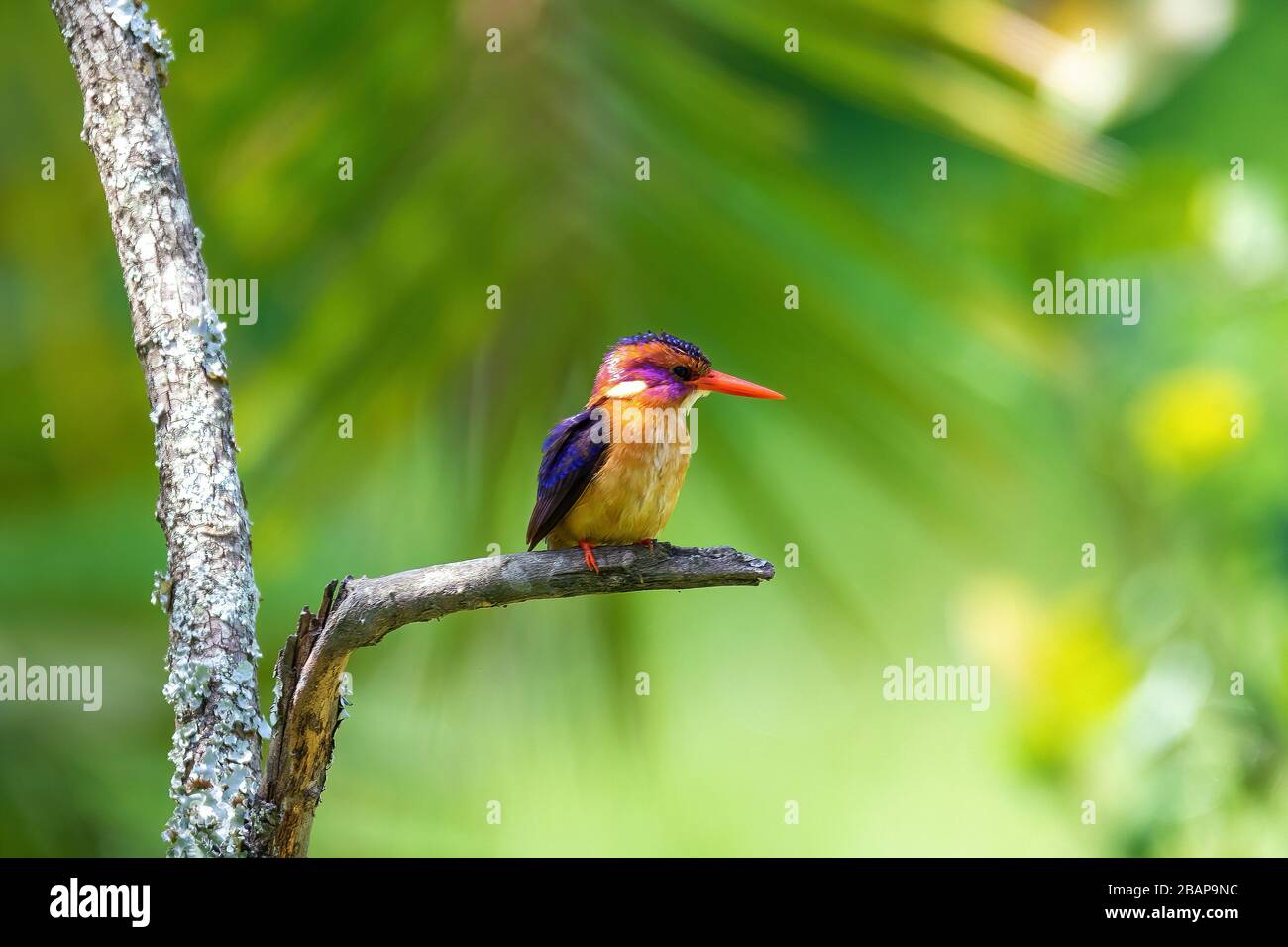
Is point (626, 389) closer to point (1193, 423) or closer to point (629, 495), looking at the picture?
point (629, 495)

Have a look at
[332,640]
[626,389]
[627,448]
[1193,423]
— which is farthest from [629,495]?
[1193,423]

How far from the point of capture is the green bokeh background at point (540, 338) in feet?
9.67

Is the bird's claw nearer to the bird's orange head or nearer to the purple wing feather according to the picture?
the purple wing feather

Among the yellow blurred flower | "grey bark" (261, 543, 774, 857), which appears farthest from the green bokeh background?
"grey bark" (261, 543, 774, 857)

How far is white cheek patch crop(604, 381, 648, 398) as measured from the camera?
3.36 meters

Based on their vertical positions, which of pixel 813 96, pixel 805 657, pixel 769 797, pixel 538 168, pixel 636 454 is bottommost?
pixel 769 797

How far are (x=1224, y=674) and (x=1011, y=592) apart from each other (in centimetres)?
91

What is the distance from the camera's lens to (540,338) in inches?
113

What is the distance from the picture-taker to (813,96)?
14.3 feet

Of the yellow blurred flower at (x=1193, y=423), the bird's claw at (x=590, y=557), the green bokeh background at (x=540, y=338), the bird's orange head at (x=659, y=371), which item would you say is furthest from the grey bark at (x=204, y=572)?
the yellow blurred flower at (x=1193, y=423)

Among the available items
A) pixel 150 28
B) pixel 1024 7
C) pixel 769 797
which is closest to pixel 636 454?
pixel 150 28

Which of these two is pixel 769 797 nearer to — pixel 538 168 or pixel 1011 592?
pixel 1011 592

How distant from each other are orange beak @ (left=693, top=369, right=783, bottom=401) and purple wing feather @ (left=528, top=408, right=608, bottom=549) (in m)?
0.30

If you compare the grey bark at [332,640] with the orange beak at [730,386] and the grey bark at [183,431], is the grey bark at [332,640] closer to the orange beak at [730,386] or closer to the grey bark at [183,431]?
the grey bark at [183,431]
